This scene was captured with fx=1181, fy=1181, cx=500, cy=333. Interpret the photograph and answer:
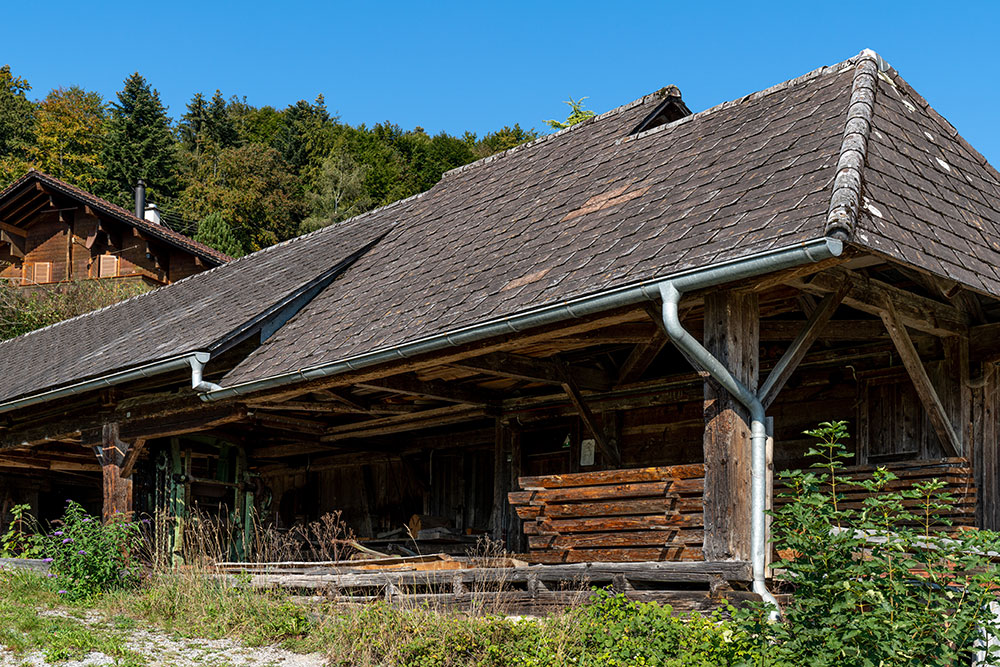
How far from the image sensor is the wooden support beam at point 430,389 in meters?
10.8

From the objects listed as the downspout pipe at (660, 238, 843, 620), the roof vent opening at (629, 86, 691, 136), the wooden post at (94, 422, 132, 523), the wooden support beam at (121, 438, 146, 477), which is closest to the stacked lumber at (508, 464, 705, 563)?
the downspout pipe at (660, 238, 843, 620)

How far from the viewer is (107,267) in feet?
99.8

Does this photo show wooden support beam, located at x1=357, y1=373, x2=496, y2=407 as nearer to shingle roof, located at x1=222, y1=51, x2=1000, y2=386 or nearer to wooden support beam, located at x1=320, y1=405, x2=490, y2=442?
wooden support beam, located at x1=320, y1=405, x2=490, y2=442

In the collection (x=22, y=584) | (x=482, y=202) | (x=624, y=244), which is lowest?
(x=22, y=584)

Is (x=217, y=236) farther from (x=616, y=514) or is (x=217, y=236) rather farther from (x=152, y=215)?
(x=616, y=514)

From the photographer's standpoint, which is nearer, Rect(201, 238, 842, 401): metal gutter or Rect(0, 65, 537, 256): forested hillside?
Rect(201, 238, 842, 401): metal gutter

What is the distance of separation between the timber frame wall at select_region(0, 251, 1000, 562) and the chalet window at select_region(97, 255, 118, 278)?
14048 mm

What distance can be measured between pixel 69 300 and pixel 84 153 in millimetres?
22448

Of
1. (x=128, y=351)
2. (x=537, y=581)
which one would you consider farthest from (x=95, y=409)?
(x=537, y=581)

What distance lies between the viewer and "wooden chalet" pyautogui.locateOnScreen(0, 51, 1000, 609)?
7695mm

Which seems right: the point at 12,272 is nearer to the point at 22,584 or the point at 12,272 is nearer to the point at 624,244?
the point at 22,584

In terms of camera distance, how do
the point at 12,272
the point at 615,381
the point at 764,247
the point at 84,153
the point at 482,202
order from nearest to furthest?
1. the point at 764,247
2. the point at 615,381
3. the point at 482,202
4. the point at 12,272
5. the point at 84,153

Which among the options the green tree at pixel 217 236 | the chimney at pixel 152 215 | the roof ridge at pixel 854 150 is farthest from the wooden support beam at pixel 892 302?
the green tree at pixel 217 236

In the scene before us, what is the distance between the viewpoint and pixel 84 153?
49.1m
